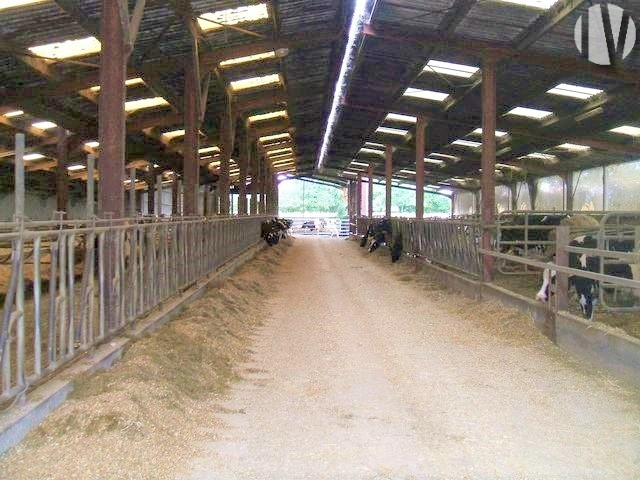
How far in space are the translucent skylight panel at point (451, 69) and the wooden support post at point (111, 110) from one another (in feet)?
30.1

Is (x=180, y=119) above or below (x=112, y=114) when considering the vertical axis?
above

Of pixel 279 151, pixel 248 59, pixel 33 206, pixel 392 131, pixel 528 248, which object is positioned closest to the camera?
pixel 528 248

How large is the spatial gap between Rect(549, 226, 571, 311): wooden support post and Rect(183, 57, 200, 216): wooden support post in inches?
311

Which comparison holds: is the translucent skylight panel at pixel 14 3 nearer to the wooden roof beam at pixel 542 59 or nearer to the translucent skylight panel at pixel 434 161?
the wooden roof beam at pixel 542 59

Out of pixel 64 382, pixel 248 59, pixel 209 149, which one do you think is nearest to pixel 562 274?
pixel 64 382

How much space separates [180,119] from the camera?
18.7 meters

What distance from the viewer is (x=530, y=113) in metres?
18.4

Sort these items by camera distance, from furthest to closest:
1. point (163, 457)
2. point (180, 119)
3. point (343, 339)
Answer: point (180, 119)
point (343, 339)
point (163, 457)

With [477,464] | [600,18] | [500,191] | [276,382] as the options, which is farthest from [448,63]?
[500,191]

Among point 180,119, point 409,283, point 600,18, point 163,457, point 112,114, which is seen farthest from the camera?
point 180,119

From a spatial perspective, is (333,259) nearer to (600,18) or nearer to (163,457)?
(600,18)

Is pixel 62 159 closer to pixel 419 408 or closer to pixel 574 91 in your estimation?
pixel 574 91

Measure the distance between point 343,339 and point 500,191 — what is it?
103 ft

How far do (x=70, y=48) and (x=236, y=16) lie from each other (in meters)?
3.12
